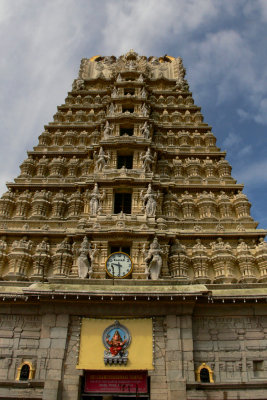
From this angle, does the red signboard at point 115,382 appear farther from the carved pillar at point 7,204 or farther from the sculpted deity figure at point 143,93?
the sculpted deity figure at point 143,93

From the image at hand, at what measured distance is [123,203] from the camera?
26.5 meters

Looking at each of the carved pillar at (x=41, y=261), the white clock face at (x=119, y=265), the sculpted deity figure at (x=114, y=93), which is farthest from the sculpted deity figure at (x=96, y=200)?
the sculpted deity figure at (x=114, y=93)

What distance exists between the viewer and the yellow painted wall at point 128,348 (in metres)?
17.6

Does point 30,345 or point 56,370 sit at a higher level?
point 30,345

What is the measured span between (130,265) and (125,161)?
10617 millimetres

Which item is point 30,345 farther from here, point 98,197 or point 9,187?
point 9,187

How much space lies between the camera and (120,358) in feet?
57.9

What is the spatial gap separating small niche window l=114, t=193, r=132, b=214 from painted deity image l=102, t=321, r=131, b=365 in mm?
9484

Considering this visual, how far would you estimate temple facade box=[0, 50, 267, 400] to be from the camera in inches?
696

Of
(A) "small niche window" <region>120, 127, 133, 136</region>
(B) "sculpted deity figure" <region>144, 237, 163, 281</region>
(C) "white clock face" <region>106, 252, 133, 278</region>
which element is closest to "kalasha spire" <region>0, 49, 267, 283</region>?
(B) "sculpted deity figure" <region>144, 237, 163, 281</region>

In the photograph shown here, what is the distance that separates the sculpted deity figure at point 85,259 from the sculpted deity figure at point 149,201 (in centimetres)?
467

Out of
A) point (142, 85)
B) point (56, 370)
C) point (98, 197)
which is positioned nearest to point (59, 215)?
point (98, 197)

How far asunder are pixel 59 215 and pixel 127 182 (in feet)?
18.0

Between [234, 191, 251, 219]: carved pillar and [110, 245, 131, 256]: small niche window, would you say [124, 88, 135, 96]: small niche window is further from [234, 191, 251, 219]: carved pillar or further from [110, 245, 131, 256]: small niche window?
[110, 245, 131, 256]: small niche window
